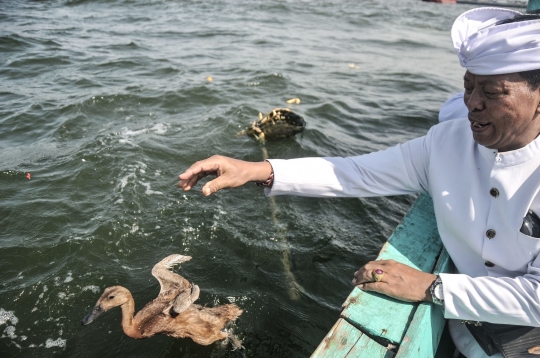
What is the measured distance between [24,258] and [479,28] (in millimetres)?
4140

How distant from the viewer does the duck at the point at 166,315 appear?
3010 millimetres

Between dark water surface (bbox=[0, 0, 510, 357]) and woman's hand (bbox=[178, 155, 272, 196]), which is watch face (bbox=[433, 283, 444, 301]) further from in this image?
dark water surface (bbox=[0, 0, 510, 357])

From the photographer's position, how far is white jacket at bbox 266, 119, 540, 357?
1.97m

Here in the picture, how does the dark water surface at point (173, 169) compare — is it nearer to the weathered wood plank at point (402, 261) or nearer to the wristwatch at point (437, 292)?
the weathered wood plank at point (402, 261)

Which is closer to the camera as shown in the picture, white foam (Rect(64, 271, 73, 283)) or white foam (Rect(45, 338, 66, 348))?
white foam (Rect(45, 338, 66, 348))

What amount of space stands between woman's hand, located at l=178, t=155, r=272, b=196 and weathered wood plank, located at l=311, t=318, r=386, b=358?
3.10ft

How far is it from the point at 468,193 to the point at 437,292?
548 millimetres

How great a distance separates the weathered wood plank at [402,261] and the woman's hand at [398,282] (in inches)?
1.9

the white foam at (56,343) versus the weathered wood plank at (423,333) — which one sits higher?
the weathered wood plank at (423,333)

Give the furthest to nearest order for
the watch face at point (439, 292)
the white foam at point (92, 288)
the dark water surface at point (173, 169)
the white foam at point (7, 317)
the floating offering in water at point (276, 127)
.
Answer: the floating offering in water at point (276, 127)
the white foam at point (92, 288)
the dark water surface at point (173, 169)
the white foam at point (7, 317)
the watch face at point (439, 292)

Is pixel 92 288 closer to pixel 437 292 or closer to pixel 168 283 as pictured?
pixel 168 283

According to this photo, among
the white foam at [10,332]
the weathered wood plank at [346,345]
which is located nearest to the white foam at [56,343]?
the white foam at [10,332]

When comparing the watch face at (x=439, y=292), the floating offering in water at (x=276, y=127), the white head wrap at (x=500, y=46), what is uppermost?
the white head wrap at (x=500, y=46)

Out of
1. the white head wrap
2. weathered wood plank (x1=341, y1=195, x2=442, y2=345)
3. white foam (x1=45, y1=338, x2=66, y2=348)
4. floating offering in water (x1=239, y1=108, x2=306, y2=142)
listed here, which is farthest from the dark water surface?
the white head wrap
